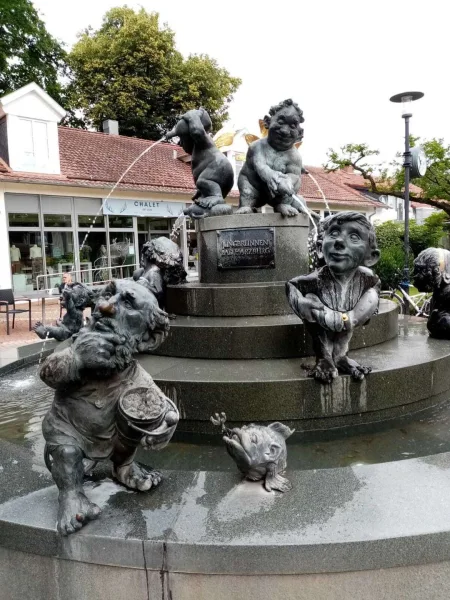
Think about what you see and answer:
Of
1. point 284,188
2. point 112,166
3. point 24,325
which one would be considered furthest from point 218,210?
point 112,166

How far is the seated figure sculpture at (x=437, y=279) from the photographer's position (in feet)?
15.2

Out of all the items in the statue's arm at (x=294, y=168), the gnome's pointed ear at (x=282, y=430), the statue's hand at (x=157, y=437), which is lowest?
the gnome's pointed ear at (x=282, y=430)

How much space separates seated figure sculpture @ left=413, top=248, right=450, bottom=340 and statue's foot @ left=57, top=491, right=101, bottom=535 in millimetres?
3629

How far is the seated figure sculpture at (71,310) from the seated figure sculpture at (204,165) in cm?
183

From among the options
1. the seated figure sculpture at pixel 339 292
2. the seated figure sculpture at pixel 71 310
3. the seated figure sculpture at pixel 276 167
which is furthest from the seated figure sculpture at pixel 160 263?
the seated figure sculpture at pixel 339 292

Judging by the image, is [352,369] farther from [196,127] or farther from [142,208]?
[142,208]

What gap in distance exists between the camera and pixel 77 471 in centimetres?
222

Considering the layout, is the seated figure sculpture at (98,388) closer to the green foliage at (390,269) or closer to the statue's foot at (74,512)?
the statue's foot at (74,512)

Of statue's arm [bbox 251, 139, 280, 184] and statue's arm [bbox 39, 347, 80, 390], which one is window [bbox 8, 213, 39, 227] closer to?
statue's arm [bbox 251, 139, 280, 184]

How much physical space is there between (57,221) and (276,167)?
14509 mm

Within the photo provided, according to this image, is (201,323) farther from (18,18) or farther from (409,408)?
(18,18)

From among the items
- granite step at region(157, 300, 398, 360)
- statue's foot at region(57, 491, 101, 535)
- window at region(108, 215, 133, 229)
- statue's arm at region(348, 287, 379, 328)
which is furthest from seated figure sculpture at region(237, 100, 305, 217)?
window at region(108, 215, 133, 229)

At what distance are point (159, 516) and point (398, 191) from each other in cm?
2192

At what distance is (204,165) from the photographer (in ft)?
21.8
